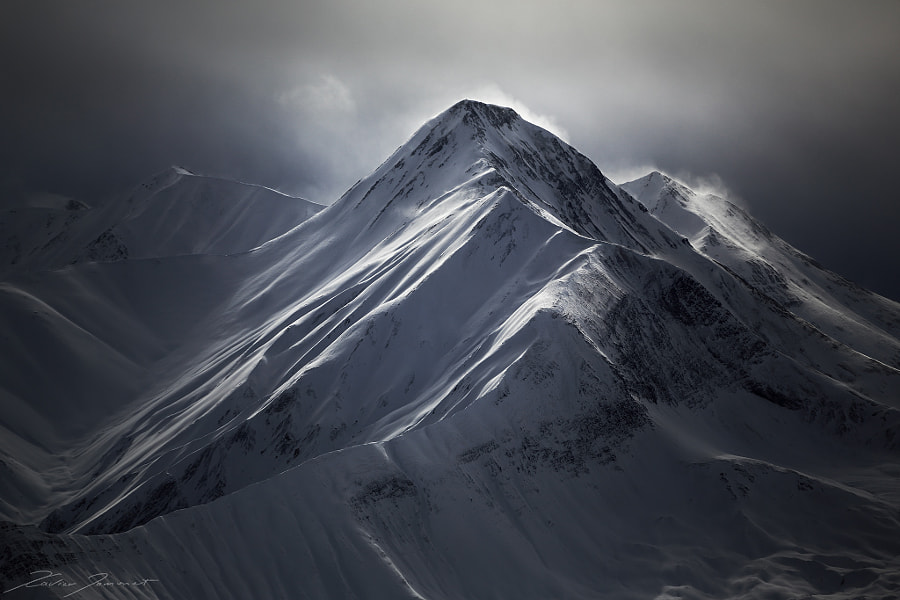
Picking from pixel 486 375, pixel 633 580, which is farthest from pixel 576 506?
pixel 486 375

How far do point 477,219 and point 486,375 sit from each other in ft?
164

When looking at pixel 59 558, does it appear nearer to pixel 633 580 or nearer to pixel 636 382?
pixel 633 580

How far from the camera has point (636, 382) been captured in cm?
14688

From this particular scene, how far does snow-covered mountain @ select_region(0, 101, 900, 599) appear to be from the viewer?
114 meters

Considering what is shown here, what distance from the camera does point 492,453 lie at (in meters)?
130

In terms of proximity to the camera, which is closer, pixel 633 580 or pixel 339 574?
pixel 339 574
